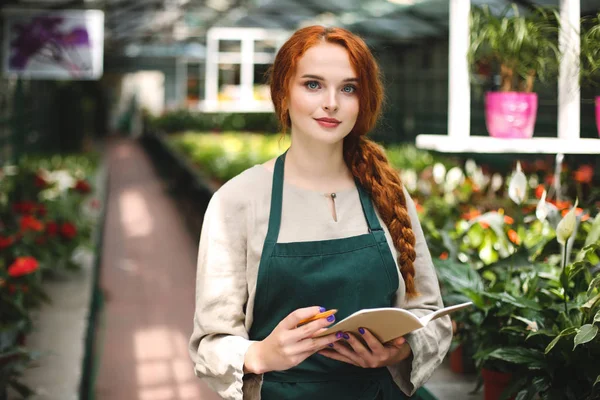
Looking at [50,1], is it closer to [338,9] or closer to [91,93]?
[338,9]

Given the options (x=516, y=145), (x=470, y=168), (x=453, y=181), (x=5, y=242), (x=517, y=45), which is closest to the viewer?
(x=516, y=145)

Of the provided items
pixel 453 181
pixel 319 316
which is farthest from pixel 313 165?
pixel 453 181

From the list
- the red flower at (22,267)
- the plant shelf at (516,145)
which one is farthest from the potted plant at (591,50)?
the red flower at (22,267)

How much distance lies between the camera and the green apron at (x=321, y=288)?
1.48m

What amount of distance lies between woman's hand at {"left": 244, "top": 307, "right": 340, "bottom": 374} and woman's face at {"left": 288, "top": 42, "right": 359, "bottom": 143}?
1.15 ft

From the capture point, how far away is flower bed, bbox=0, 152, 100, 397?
292 centimetres

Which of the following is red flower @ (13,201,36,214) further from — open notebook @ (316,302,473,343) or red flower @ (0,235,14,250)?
open notebook @ (316,302,473,343)

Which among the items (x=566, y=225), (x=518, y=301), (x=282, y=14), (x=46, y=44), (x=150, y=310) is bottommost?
(x=150, y=310)

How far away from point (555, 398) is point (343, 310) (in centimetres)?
78

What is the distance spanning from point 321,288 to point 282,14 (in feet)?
47.3

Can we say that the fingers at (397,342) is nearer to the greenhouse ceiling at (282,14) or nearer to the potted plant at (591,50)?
the potted plant at (591,50)

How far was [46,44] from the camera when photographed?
620 centimetres

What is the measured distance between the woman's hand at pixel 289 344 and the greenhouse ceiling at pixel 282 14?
2.44 metres

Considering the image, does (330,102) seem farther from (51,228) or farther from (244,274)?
(51,228)
